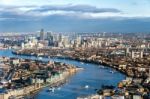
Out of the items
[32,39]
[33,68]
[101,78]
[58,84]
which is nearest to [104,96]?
[58,84]

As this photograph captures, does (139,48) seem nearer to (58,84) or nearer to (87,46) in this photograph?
(87,46)

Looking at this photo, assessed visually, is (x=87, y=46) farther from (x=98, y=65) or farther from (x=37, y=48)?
(x=98, y=65)

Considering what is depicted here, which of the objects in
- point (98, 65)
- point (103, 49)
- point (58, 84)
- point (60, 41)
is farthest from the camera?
point (60, 41)

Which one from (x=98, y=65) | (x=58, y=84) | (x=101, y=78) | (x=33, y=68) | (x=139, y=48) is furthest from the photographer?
(x=139, y=48)

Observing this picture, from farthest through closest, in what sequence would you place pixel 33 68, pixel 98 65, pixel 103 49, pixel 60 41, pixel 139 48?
pixel 60 41, pixel 103 49, pixel 139 48, pixel 98 65, pixel 33 68

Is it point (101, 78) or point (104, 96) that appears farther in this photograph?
point (101, 78)

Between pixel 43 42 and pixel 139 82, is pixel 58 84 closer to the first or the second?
pixel 139 82

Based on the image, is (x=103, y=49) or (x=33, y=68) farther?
(x=103, y=49)

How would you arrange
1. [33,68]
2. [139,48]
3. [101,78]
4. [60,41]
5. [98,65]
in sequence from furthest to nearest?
[60,41]
[139,48]
[98,65]
[33,68]
[101,78]

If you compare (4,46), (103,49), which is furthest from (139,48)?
(4,46)
